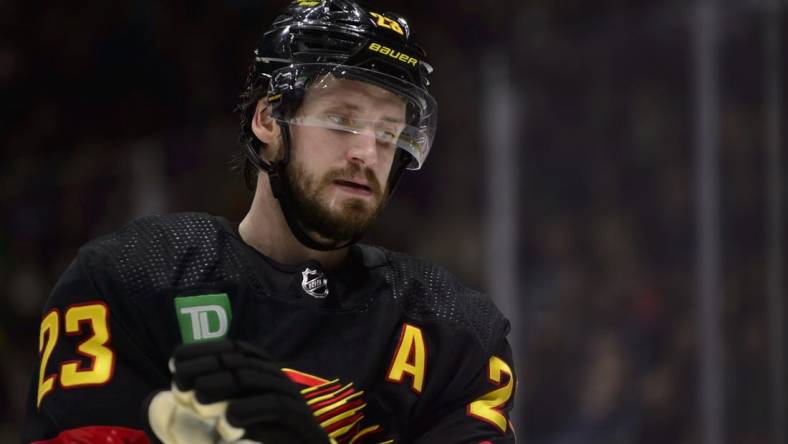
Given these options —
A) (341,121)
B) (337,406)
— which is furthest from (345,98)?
(337,406)

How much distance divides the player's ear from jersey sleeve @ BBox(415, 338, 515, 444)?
49 cm

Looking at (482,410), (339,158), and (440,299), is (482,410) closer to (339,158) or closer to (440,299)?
(440,299)

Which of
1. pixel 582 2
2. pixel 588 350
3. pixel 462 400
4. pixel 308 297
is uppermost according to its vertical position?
pixel 582 2

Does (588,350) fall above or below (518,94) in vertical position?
below

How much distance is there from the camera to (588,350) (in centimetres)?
402

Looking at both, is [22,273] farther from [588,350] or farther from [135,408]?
[135,408]

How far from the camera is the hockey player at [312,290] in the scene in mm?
1747

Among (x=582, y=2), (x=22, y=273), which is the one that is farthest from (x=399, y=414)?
(x=22, y=273)

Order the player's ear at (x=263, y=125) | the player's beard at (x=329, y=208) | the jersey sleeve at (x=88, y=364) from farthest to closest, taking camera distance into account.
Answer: the player's ear at (x=263, y=125)
the player's beard at (x=329, y=208)
the jersey sleeve at (x=88, y=364)

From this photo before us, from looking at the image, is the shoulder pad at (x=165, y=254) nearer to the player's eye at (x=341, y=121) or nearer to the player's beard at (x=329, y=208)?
the player's beard at (x=329, y=208)

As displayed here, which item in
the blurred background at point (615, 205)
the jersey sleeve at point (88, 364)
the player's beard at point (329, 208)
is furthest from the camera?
the blurred background at point (615, 205)

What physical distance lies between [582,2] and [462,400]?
3.80 metres

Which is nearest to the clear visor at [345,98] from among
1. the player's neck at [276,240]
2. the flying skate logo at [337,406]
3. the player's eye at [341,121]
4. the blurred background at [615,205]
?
the player's eye at [341,121]

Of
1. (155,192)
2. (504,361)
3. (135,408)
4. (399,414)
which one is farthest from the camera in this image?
(155,192)
